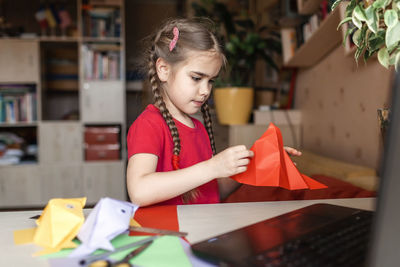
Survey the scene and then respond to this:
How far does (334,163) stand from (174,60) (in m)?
0.98

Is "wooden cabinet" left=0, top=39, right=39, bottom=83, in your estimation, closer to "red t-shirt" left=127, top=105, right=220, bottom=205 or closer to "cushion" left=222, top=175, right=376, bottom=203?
"red t-shirt" left=127, top=105, right=220, bottom=205

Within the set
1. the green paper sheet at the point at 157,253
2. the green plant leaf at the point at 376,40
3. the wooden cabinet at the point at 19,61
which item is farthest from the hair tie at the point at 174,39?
the wooden cabinet at the point at 19,61

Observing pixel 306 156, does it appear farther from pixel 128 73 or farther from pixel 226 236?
pixel 128 73

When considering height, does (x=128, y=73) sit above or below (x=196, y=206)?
above

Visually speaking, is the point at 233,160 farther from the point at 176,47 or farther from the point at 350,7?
the point at 176,47

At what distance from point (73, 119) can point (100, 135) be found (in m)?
0.33

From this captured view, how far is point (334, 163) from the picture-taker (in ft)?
5.61

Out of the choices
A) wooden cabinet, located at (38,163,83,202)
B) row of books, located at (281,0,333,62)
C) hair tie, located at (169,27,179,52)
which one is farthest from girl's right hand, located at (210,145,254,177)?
wooden cabinet, located at (38,163,83,202)

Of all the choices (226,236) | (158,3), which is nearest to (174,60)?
(226,236)

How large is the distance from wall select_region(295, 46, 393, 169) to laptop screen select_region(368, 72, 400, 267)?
1.03 metres

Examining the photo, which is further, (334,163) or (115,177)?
(115,177)

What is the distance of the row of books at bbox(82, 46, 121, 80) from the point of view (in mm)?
3229

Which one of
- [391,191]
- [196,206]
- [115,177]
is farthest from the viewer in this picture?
[115,177]

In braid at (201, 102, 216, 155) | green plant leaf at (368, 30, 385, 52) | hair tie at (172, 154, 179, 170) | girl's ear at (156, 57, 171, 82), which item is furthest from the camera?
braid at (201, 102, 216, 155)
